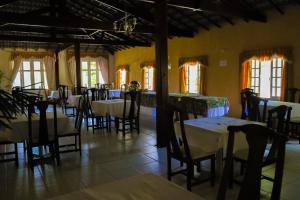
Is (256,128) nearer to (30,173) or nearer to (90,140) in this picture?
(30,173)

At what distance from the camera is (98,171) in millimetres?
3629

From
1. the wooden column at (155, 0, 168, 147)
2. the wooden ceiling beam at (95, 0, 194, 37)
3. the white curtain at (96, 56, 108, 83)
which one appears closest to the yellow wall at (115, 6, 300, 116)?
the wooden ceiling beam at (95, 0, 194, 37)

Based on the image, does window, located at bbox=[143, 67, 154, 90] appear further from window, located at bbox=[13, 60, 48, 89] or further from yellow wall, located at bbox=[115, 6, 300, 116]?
window, located at bbox=[13, 60, 48, 89]

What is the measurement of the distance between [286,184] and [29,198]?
292cm

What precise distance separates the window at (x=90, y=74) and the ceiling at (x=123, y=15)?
10.7 feet

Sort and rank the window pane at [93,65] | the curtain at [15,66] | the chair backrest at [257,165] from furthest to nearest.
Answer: the window pane at [93,65] → the curtain at [15,66] → the chair backrest at [257,165]

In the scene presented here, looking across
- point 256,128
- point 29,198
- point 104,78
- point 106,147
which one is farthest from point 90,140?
point 104,78

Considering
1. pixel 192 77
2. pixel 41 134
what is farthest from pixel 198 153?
pixel 192 77

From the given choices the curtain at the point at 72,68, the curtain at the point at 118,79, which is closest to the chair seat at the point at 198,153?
the curtain at the point at 118,79

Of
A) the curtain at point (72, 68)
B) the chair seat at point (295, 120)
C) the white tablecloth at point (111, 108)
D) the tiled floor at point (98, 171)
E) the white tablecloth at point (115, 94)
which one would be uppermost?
the curtain at point (72, 68)

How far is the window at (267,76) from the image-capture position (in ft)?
21.6

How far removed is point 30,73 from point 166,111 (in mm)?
11766

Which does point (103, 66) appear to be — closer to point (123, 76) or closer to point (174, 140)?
point (123, 76)

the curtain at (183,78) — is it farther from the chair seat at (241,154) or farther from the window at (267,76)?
the chair seat at (241,154)
